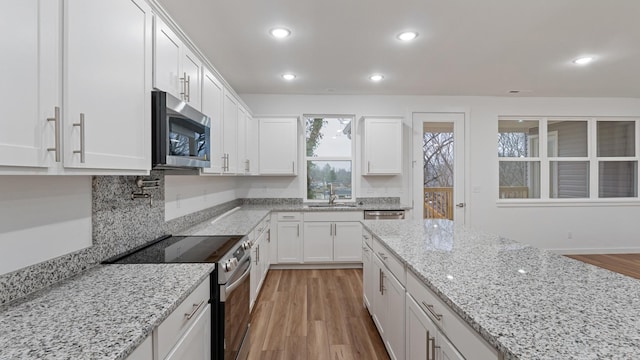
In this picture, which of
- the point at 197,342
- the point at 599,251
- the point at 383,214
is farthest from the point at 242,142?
the point at 599,251

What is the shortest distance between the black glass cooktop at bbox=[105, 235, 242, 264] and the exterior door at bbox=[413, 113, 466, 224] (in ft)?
11.3

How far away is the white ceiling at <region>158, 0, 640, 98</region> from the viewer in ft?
7.70

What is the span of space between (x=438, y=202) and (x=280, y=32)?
3.60 metres

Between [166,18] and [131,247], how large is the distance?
139 cm

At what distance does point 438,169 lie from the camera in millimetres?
4969

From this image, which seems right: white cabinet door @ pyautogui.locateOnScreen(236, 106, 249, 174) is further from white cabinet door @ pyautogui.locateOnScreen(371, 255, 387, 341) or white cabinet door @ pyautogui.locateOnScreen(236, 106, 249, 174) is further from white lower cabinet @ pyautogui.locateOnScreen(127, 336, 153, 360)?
white lower cabinet @ pyautogui.locateOnScreen(127, 336, 153, 360)

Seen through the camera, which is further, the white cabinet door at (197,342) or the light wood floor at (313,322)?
the light wood floor at (313,322)

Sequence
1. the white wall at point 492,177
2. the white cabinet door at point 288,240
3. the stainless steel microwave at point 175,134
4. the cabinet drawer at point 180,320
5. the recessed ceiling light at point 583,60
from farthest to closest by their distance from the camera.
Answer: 1. the white wall at point 492,177
2. the white cabinet door at point 288,240
3. the recessed ceiling light at point 583,60
4. the stainless steel microwave at point 175,134
5. the cabinet drawer at point 180,320

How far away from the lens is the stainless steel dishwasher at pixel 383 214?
4.28 metres

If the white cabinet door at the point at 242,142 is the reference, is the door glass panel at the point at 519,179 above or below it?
below

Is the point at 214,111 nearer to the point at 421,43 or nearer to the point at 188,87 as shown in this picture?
A: the point at 188,87

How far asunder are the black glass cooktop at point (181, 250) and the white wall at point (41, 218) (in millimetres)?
279

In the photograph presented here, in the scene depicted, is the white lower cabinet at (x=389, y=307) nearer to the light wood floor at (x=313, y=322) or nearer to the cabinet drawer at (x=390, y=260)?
the cabinet drawer at (x=390, y=260)

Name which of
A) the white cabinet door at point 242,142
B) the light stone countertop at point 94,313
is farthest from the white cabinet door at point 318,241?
Result: the light stone countertop at point 94,313
